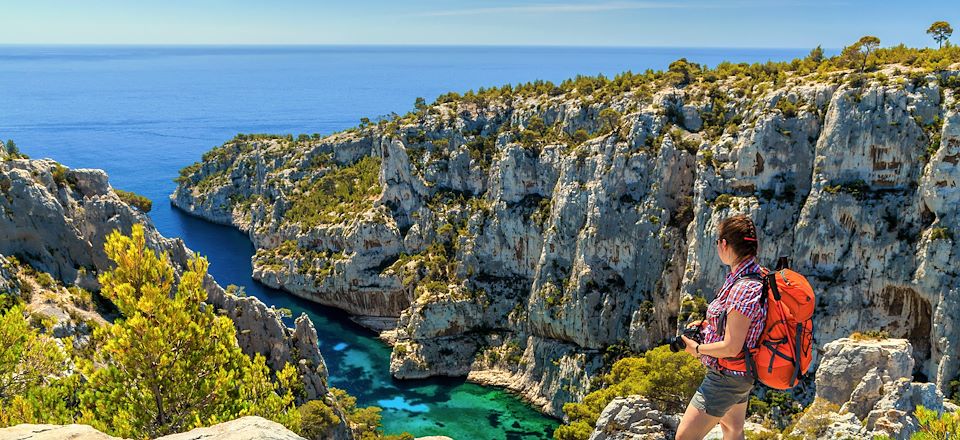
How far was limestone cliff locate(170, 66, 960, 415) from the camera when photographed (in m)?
46.9

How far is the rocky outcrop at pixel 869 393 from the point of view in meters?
23.0

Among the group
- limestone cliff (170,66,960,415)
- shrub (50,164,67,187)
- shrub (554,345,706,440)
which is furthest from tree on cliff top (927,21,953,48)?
shrub (50,164,67,187)

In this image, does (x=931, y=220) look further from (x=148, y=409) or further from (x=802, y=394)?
(x=148, y=409)

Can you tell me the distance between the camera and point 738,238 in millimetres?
9328

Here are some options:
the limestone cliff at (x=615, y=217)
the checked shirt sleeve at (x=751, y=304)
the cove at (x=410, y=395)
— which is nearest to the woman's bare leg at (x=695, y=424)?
the checked shirt sleeve at (x=751, y=304)

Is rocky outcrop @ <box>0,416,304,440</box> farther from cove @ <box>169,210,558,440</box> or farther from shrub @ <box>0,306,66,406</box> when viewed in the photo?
cove @ <box>169,210,558,440</box>

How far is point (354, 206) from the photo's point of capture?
8900 centimetres

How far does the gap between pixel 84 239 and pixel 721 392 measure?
43.1 m

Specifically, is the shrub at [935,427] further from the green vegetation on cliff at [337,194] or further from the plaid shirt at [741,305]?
the green vegetation on cliff at [337,194]

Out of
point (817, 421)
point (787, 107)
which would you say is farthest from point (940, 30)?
point (817, 421)

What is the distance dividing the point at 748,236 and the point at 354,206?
273 feet

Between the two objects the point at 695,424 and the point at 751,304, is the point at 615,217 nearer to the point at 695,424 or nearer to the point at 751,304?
the point at 695,424

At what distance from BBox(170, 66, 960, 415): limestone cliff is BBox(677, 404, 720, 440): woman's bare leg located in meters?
Answer: 44.8

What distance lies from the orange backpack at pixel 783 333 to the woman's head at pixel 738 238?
0.52m
